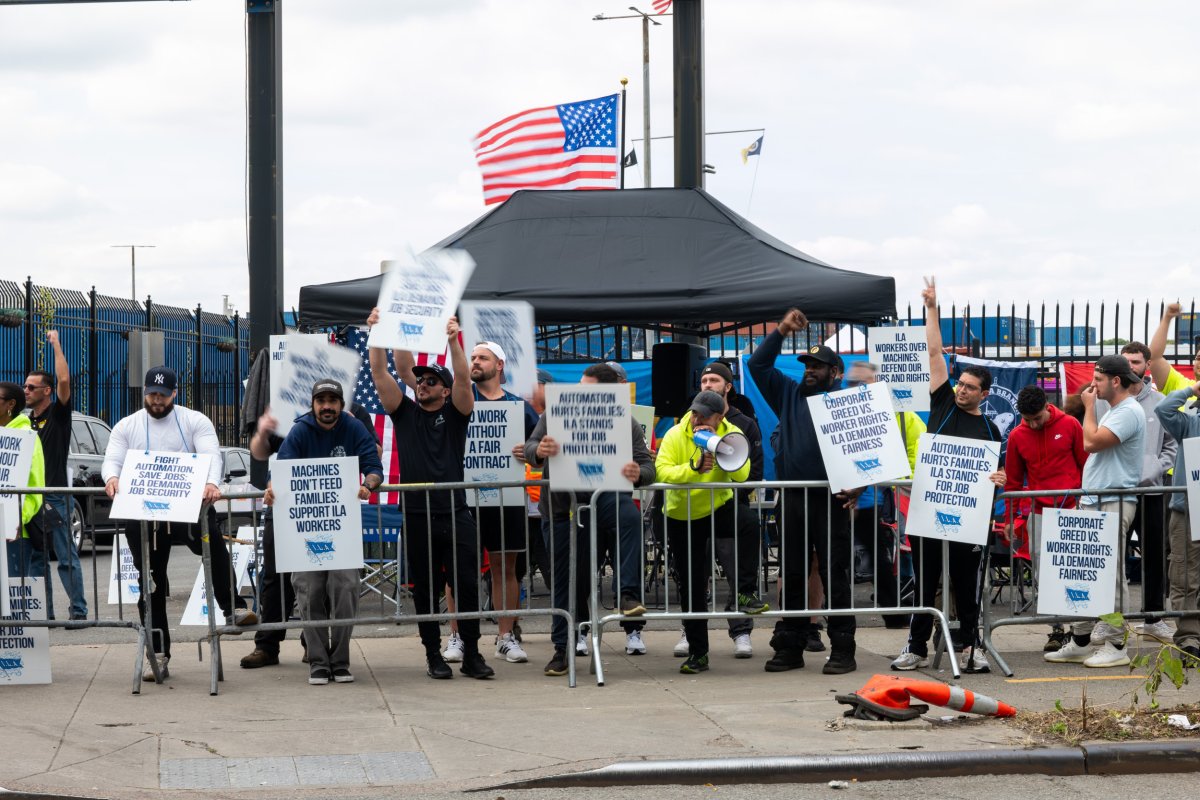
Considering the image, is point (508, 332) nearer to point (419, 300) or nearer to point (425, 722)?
point (419, 300)

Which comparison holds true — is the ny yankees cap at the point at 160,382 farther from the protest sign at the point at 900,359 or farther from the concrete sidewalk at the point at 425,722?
the protest sign at the point at 900,359

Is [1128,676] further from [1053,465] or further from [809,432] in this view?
[809,432]

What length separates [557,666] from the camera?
30.2ft

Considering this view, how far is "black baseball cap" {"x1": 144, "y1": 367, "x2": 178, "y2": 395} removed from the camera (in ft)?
30.1

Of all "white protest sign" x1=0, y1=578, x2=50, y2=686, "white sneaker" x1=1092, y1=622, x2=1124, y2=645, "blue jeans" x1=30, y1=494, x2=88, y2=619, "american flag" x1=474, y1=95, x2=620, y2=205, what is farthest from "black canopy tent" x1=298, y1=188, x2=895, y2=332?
"white protest sign" x1=0, y1=578, x2=50, y2=686

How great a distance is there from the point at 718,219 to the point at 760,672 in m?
5.72

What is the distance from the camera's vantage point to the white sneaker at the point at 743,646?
388 inches

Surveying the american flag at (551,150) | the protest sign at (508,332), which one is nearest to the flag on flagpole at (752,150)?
the american flag at (551,150)

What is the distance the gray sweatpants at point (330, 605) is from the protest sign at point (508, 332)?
6.35 feet

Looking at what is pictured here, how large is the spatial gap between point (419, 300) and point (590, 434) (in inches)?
52.3

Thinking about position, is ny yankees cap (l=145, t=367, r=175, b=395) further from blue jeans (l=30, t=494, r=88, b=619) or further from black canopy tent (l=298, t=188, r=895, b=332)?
black canopy tent (l=298, t=188, r=895, b=332)

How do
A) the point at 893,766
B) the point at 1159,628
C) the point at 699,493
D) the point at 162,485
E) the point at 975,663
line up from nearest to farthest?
the point at 893,766 → the point at 162,485 → the point at 975,663 → the point at 699,493 → the point at 1159,628

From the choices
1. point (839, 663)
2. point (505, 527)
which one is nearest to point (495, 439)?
point (505, 527)

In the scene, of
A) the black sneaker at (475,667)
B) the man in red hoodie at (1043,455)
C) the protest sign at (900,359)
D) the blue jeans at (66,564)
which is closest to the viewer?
the black sneaker at (475,667)
